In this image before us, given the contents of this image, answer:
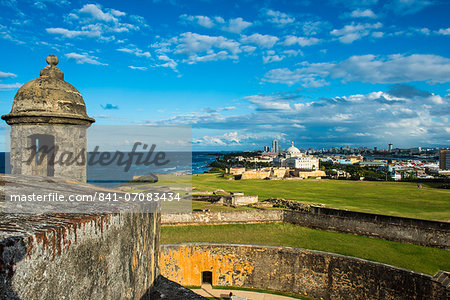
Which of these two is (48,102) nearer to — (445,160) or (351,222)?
(351,222)

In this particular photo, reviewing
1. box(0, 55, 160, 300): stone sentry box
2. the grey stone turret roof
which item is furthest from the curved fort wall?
the grey stone turret roof

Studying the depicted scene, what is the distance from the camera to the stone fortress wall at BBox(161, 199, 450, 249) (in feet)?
46.1

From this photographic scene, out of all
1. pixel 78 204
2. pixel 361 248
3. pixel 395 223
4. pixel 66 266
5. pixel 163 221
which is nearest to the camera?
pixel 66 266

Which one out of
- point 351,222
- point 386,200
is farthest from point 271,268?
point 386,200

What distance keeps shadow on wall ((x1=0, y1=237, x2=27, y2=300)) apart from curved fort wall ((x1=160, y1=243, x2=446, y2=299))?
1076cm

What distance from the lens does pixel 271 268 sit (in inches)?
504

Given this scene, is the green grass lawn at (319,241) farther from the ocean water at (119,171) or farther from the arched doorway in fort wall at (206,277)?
the ocean water at (119,171)

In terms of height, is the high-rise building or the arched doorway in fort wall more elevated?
the high-rise building

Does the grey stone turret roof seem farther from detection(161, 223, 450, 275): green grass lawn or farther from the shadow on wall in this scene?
detection(161, 223, 450, 275): green grass lawn

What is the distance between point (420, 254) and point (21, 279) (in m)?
14.7

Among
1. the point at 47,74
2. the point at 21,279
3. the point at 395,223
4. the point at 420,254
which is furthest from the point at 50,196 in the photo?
the point at 395,223

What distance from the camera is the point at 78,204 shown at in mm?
3873

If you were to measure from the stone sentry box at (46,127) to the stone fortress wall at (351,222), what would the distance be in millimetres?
10112

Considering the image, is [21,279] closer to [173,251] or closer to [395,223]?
[173,251]
